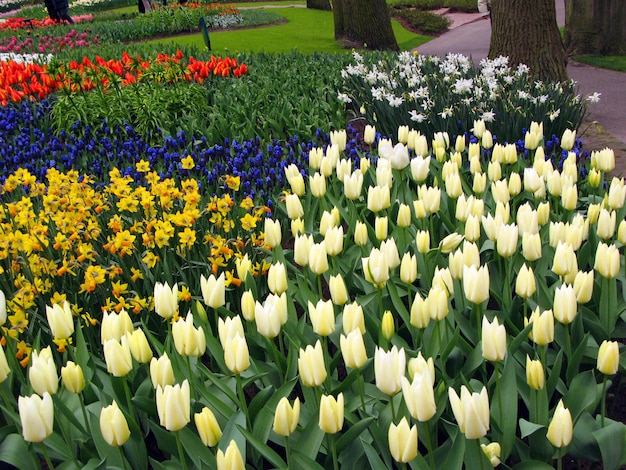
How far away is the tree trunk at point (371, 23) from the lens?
13.7 m

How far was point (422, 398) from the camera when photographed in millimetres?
1647

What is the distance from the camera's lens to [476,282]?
7.05ft

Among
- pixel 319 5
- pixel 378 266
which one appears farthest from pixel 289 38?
pixel 378 266

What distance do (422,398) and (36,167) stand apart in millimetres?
4614

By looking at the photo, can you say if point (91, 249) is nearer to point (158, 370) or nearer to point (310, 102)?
point (158, 370)

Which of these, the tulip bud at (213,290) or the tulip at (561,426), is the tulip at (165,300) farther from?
the tulip at (561,426)

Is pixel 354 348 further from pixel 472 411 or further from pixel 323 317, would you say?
pixel 472 411

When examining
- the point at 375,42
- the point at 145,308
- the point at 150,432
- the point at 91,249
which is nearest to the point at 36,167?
the point at 91,249

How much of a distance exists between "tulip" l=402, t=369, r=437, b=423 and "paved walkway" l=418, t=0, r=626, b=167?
4.36 m

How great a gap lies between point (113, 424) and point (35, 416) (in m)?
0.19

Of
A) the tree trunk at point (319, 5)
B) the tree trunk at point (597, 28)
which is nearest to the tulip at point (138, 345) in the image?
the tree trunk at point (597, 28)

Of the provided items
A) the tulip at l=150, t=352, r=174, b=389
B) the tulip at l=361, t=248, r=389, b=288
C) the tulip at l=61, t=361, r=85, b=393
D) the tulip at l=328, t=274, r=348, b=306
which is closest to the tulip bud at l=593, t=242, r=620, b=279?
the tulip at l=361, t=248, r=389, b=288

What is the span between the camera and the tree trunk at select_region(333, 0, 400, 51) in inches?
539

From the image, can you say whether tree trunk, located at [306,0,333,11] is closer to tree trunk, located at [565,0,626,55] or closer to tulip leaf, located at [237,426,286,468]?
tree trunk, located at [565,0,626,55]
